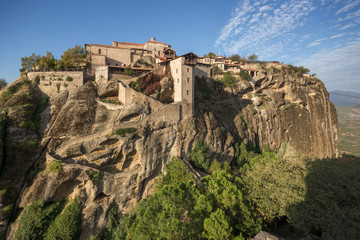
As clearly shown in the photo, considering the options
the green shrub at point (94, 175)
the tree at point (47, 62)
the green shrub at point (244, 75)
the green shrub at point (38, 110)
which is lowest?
the green shrub at point (94, 175)

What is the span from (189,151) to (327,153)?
40.8m

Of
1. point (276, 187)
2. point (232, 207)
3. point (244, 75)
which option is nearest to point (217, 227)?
point (232, 207)

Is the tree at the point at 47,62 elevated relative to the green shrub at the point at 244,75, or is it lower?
lower

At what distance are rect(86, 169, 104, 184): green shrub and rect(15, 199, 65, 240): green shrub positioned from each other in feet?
15.1

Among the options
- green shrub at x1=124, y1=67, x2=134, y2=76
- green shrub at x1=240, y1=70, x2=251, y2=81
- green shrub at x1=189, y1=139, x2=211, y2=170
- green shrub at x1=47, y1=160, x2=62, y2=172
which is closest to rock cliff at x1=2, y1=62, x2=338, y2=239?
green shrub at x1=47, y1=160, x2=62, y2=172

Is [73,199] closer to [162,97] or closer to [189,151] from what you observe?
[189,151]

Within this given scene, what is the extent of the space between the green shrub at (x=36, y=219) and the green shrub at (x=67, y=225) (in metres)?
0.59

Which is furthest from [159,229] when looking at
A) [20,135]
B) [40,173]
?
[20,135]

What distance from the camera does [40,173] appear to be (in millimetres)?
19516

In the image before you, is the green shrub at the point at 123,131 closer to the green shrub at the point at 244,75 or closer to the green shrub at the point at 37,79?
the green shrub at the point at 37,79

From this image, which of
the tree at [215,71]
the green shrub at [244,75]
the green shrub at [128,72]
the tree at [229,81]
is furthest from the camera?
the green shrub at [244,75]

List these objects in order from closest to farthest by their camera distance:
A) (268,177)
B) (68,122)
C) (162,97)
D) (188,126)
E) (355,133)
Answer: (268,177) → (68,122) → (188,126) → (162,97) → (355,133)

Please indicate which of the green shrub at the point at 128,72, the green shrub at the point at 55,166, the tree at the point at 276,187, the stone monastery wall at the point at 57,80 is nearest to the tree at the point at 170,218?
the tree at the point at 276,187

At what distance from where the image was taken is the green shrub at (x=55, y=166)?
1881cm
